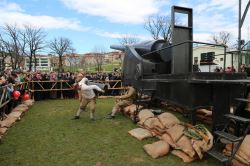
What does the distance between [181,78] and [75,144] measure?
10.5 ft

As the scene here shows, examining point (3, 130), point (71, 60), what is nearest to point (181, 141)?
point (3, 130)

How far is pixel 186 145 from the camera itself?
640 centimetres

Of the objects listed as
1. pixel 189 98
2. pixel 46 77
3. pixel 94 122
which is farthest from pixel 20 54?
pixel 189 98

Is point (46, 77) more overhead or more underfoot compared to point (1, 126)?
more overhead

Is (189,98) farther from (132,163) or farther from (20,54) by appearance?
(20,54)

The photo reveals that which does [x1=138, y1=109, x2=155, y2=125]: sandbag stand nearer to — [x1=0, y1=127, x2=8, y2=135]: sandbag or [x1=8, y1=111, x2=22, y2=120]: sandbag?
[x1=0, y1=127, x2=8, y2=135]: sandbag

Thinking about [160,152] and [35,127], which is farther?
[35,127]

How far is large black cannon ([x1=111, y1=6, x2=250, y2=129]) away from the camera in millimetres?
6672

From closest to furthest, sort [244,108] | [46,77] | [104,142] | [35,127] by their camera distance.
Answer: [244,108] < [104,142] < [35,127] < [46,77]

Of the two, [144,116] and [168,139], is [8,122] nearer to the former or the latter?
[144,116]

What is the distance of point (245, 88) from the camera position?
23.0 feet

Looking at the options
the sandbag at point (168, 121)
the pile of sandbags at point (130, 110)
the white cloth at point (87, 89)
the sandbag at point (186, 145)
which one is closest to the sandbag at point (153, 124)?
the sandbag at point (168, 121)

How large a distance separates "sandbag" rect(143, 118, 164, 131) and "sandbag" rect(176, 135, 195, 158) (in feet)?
4.08

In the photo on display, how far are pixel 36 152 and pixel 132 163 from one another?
235 cm
